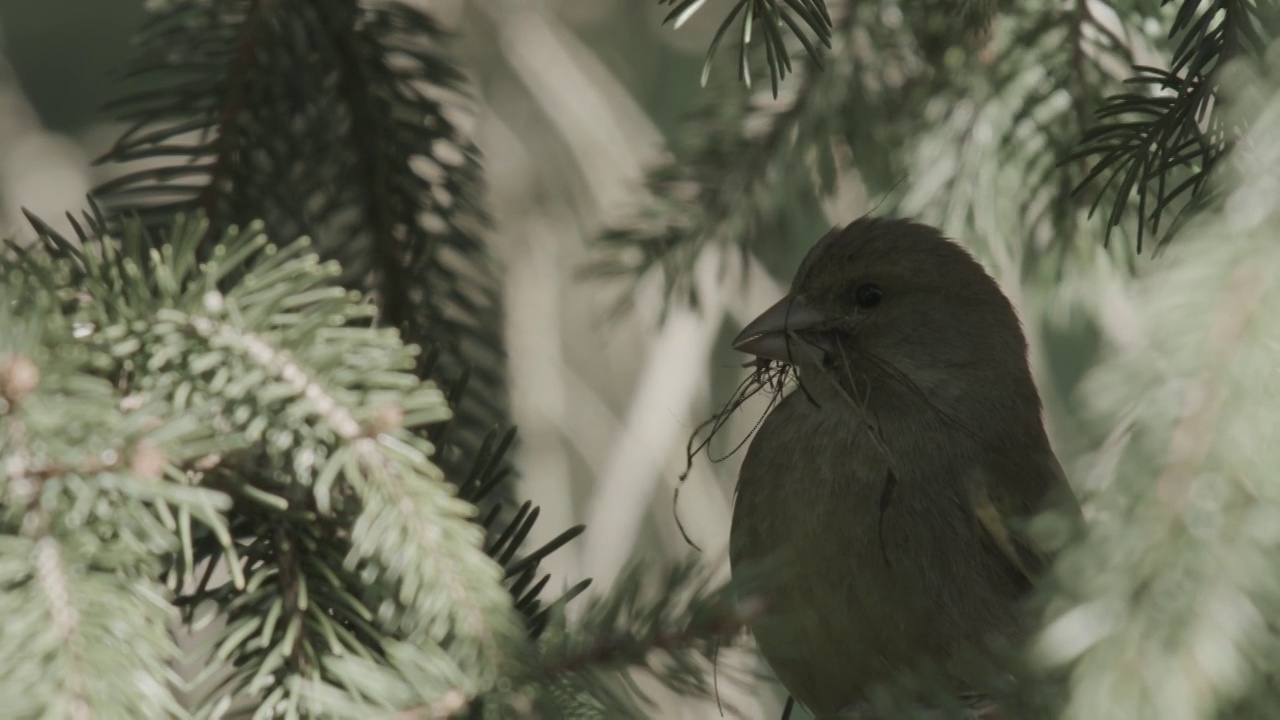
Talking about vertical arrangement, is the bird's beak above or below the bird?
above

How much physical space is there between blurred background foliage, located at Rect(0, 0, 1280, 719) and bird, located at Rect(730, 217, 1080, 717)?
121 mm

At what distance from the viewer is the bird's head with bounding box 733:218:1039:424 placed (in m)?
2.63

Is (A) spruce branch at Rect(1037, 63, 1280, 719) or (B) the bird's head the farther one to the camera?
(B) the bird's head

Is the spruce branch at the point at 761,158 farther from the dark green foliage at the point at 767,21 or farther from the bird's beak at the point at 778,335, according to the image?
the dark green foliage at the point at 767,21

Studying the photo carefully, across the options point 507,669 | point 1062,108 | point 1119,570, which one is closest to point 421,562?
point 507,669

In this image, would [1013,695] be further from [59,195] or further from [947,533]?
[59,195]

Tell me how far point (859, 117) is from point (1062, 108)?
0.37 m

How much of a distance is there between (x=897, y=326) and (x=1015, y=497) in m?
0.43

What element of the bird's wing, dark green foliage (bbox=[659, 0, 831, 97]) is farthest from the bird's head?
dark green foliage (bbox=[659, 0, 831, 97])

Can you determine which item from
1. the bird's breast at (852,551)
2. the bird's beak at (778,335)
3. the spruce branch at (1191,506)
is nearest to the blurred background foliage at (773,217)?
the spruce branch at (1191,506)

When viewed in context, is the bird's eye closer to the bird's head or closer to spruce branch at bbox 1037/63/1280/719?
the bird's head

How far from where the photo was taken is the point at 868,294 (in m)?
2.74

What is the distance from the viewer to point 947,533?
7.61 feet

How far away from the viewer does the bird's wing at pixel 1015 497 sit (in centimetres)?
237
